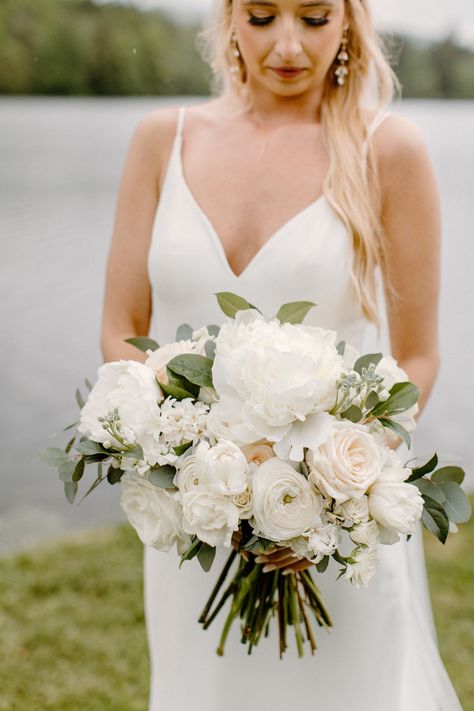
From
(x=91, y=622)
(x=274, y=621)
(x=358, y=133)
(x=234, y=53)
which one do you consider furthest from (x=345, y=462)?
(x=91, y=622)

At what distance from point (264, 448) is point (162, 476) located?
21 centimetres

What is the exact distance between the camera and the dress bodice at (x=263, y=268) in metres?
2.40

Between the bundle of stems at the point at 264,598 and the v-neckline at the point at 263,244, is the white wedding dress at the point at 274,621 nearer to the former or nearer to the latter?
the v-neckline at the point at 263,244

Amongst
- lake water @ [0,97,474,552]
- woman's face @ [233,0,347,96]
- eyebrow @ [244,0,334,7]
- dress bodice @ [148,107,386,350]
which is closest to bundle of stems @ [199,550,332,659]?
dress bodice @ [148,107,386,350]

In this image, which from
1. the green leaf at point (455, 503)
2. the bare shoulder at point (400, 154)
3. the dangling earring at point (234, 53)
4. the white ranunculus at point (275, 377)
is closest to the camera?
the white ranunculus at point (275, 377)

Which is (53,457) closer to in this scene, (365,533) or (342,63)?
(365,533)

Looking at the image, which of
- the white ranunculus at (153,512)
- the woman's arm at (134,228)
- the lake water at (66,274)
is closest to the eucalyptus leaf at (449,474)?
the white ranunculus at (153,512)

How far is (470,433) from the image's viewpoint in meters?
6.83

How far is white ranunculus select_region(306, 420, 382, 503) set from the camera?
163 cm

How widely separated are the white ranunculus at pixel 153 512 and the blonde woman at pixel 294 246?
72 cm

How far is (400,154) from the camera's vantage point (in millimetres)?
2357

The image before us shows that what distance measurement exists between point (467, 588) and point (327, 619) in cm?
242

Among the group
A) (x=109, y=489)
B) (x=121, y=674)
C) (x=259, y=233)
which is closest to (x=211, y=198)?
(x=259, y=233)

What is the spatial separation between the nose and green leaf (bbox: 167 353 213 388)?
3.08 ft
